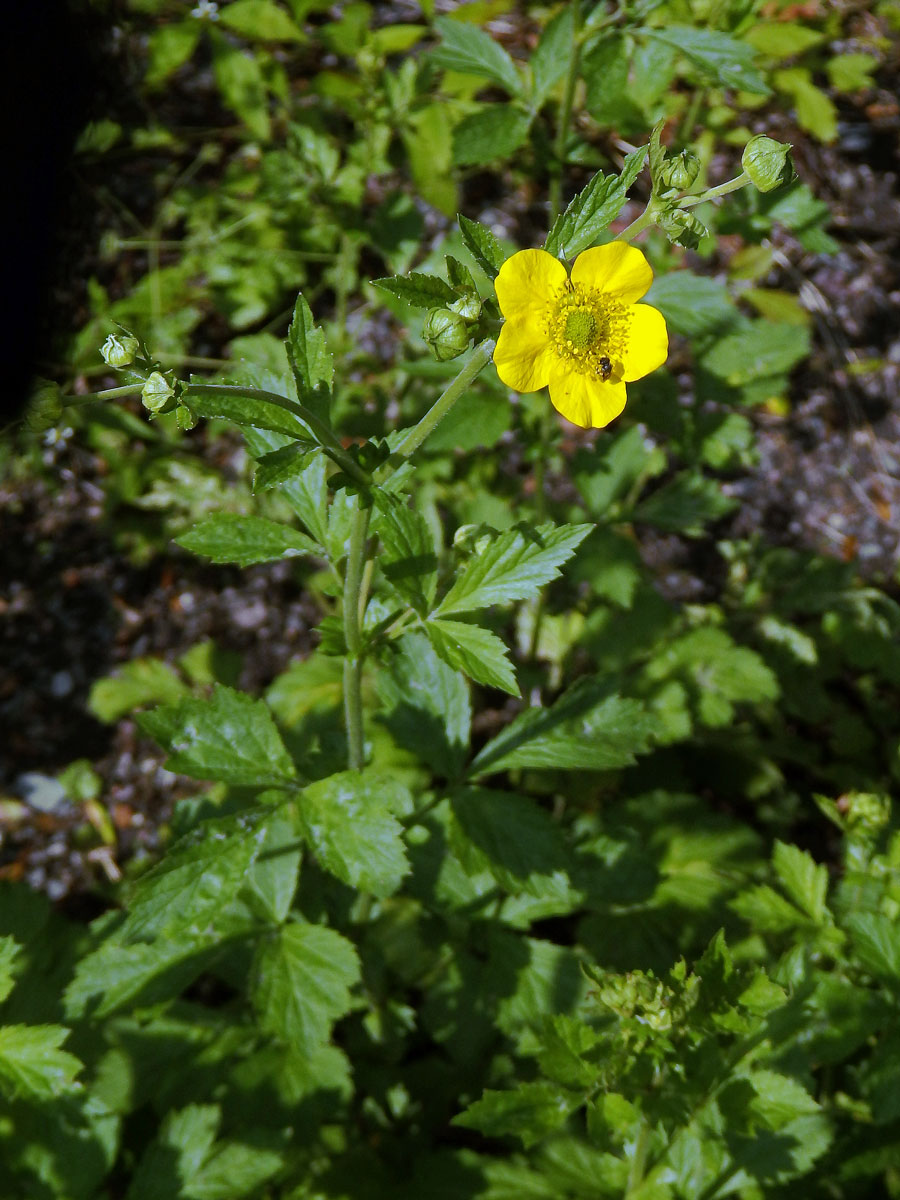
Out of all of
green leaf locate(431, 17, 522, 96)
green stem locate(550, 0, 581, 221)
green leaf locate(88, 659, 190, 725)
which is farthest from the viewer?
green leaf locate(88, 659, 190, 725)

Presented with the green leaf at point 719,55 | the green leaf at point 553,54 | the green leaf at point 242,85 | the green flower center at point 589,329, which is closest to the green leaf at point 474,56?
the green leaf at point 553,54

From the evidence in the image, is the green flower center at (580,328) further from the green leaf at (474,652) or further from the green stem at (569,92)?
the green stem at (569,92)

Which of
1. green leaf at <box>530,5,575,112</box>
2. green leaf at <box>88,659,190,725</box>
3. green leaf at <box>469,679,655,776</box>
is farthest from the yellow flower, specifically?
green leaf at <box>88,659,190,725</box>

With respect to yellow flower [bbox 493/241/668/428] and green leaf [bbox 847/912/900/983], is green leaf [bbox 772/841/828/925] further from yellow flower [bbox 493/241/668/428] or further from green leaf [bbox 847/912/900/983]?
yellow flower [bbox 493/241/668/428]

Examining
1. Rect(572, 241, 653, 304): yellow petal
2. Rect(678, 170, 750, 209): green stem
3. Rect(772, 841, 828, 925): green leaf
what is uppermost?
Rect(678, 170, 750, 209): green stem

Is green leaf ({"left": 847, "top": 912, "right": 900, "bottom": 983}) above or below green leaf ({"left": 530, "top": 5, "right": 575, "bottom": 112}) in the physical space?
below

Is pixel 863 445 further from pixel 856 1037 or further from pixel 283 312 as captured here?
pixel 856 1037

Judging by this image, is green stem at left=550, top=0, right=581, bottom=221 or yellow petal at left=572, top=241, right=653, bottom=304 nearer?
yellow petal at left=572, top=241, right=653, bottom=304

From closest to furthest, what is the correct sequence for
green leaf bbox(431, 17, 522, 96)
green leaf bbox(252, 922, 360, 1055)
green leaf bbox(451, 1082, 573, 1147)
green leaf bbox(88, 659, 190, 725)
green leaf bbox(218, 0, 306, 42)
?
green leaf bbox(451, 1082, 573, 1147) < green leaf bbox(252, 922, 360, 1055) < green leaf bbox(431, 17, 522, 96) < green leaf bbox(88, 659, 190, 725) < green leaf bbox(218, 0, 306, 42)
